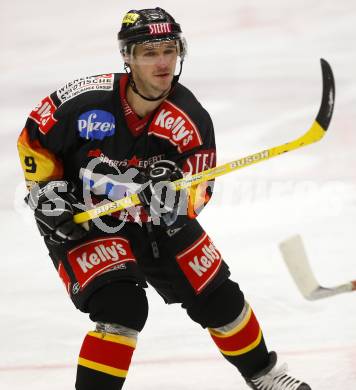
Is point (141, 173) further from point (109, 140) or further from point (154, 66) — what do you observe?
point (154, 66)

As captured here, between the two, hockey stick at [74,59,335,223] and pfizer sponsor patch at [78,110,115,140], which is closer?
hockey stick at [74,59,335,223]

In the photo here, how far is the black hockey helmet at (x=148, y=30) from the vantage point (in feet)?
9.88

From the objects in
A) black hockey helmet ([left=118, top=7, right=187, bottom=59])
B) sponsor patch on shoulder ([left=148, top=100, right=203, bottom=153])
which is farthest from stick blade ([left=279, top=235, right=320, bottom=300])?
black hockey helmet ([left=118, top=7, right=187, bottom=59])

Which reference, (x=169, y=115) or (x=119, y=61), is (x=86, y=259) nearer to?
(x=169, y=115)

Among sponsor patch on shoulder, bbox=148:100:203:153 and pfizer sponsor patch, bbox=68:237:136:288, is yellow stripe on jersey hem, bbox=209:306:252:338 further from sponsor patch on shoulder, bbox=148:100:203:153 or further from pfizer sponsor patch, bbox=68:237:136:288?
sponsor patch on shoulder, bbox=148:100:203:153

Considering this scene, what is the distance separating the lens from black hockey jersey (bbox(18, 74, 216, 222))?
303 cm

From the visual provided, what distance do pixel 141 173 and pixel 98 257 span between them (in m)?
0.30

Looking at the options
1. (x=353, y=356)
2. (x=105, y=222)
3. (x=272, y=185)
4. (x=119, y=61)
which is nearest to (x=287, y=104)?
(x=272, y=185)

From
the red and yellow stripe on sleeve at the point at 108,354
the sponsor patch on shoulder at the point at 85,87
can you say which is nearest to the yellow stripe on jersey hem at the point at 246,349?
the red and yellow stripe on sleeve at the point at 108,354

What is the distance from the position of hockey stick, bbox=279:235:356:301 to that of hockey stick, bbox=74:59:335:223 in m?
0.26

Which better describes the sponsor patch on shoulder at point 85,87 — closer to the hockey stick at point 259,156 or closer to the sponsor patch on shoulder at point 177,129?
the sponsor patch on shoulder at point 177,129

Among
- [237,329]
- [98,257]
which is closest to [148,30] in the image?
[98,257]

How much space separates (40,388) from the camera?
3.37m

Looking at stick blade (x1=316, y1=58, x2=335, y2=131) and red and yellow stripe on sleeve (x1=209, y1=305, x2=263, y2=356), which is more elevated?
stick blade (x1=316, y1=58, x2=335, y2=131)
